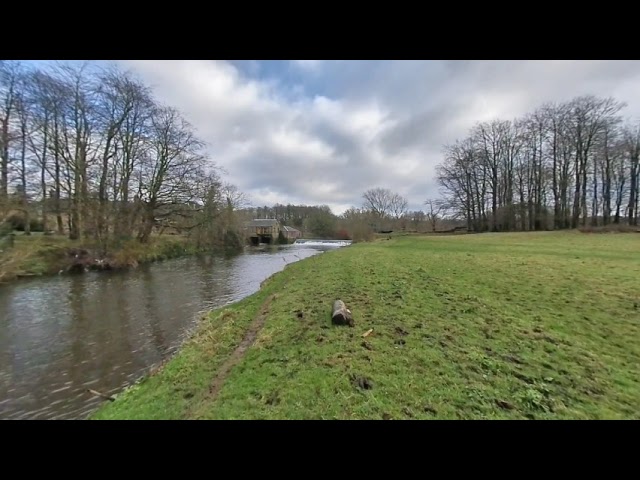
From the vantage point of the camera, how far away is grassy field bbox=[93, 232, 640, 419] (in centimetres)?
344

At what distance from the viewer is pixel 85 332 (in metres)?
8.26

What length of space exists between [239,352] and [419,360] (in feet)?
11.9

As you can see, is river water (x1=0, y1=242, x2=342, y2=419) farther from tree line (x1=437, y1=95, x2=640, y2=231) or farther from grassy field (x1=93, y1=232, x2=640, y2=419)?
tree line (x1=437, y1=95, x2=640, y2=231)

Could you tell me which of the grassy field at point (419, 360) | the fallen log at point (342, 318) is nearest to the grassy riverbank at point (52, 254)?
the grassy field at point (419, 360)

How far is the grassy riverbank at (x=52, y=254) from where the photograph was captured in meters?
13.9

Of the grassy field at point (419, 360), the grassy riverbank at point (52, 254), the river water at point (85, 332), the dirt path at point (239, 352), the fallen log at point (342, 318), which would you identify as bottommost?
the river water at point (85, 332)

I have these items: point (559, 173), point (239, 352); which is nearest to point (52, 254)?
point (239, 352)

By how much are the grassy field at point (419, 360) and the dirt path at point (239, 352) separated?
0.03 metres

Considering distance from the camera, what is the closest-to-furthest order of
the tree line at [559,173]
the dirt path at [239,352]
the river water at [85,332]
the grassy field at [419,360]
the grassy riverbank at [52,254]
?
1. the grassy field at [419,360]
2. the dirt path at [239,352]
3. the river water at [85,332]
4. the grassy riverbank at [52,254]
5. the tree line at [559,173]

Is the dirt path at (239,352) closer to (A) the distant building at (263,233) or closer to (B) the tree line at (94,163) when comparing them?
(B) the tree line at (94,163)

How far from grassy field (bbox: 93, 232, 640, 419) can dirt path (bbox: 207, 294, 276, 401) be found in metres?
0.03

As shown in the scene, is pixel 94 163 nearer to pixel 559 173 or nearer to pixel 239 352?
pixel 239 352
